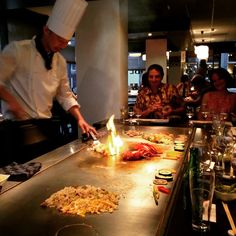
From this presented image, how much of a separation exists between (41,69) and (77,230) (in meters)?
1.96

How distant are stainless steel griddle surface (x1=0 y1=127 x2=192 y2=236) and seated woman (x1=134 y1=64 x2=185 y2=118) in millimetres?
2285

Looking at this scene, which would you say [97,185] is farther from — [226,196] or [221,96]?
[221,96]

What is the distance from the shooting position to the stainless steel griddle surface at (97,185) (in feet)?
3.52

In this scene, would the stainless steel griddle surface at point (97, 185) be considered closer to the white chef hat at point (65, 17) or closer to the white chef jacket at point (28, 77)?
the white chef jacket at point (28, 77)

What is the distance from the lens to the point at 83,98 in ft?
14.0

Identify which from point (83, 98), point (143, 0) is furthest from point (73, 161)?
point (143, 0)

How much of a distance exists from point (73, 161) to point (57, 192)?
A: 56 centimetres

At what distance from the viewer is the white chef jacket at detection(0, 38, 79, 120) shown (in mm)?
2531

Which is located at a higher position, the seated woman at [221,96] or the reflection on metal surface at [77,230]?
the seated woman at [221,96]

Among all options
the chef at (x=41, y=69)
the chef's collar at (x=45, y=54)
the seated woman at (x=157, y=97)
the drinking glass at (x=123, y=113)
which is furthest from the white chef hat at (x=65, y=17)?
the seated woman at (x=157, y=97)

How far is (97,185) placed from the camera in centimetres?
155

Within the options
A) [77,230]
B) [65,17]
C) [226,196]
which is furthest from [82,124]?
[77,230]

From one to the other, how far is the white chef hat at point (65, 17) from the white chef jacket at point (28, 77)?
287 millimetres

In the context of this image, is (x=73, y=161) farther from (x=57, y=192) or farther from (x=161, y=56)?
(x=161, y=56)
